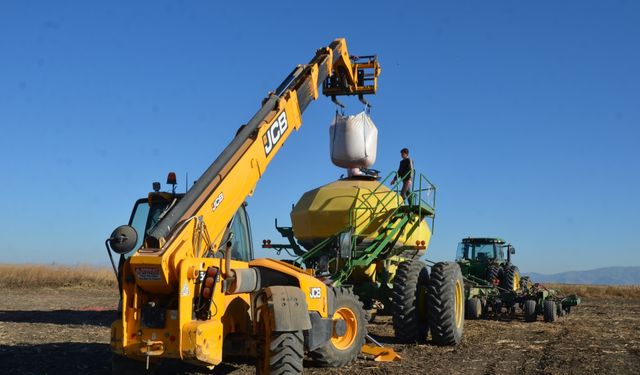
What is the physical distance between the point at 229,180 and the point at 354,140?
230 inches

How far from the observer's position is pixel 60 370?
9.13m

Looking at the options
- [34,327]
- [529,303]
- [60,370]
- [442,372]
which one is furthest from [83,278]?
[442,372]

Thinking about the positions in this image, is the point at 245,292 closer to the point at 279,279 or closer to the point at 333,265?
the point at 279,279

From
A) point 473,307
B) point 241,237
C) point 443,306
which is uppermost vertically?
point 241,237

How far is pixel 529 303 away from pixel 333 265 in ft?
25.2

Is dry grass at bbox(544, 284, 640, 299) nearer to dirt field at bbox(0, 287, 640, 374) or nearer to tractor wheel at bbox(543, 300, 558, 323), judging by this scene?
dirt field at bbox(0, 287, 640, 374)

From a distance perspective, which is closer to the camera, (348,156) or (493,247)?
(348,156)

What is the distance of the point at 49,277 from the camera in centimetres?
3073

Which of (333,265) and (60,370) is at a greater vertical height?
(333,265)

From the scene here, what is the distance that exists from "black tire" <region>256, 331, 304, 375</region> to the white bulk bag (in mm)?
6673

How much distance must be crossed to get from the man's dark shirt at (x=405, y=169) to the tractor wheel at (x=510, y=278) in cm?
995

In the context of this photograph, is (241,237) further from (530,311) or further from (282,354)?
(530,311)

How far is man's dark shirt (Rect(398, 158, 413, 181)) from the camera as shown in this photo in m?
13.6

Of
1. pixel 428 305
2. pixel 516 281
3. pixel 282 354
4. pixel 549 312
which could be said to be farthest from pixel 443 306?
pixel 516 281
